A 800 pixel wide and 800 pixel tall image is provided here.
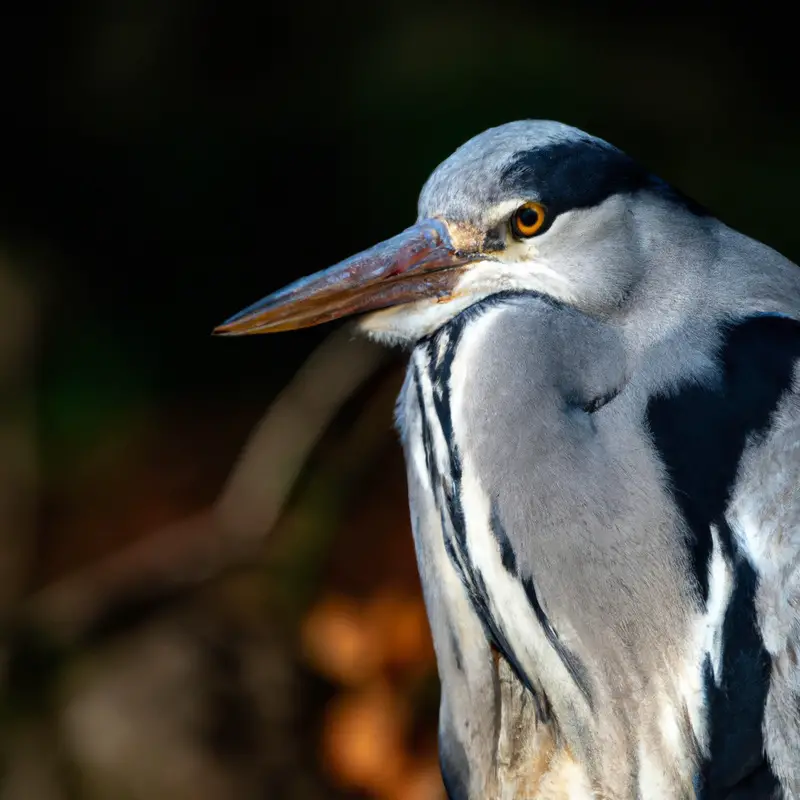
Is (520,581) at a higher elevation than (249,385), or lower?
higher

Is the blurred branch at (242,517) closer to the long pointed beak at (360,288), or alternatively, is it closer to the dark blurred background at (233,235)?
the dark blurred background at (233,235)

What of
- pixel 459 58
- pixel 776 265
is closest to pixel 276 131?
pixel 459 58

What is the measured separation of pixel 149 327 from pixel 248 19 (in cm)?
86

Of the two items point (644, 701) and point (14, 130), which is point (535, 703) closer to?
point (644, 701)

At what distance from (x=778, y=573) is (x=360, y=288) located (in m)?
0.52

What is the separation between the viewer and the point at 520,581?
1.11 meters

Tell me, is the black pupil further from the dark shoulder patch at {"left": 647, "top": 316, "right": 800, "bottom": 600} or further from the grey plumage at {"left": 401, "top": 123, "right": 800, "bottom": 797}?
the dark shoulder patch at {"left": 647, "top": 316, "right": 800, "bottom": 600}

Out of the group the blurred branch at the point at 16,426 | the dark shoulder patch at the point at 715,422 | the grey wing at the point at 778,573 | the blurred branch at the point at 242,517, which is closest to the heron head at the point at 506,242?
the dark shoulder patch at the point at 715,422

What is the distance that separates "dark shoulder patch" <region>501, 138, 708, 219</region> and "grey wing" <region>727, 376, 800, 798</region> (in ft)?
1.05

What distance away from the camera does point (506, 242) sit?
1180 mm

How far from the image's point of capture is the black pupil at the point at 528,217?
1166 mm

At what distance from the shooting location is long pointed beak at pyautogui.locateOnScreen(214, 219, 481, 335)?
120 cm

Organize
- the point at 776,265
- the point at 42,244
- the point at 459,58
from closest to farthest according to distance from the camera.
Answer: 1. the point at 776,265
2. the point at 459,58
3. the point at 42,244

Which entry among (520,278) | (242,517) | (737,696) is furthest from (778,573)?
(242,517)
